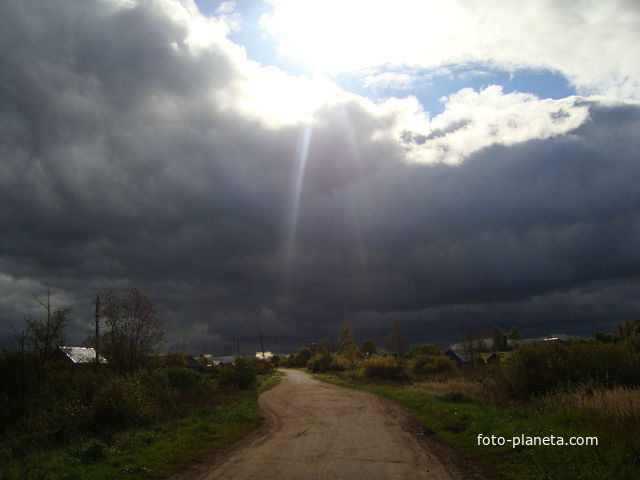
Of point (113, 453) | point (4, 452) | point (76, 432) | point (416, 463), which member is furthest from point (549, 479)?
point (4, 452)

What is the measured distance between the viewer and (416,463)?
10.2 m

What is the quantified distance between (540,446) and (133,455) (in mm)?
10430

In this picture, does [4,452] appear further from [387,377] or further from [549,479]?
[387,377]

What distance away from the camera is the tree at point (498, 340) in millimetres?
105981

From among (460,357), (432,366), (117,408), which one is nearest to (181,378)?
(117,408)

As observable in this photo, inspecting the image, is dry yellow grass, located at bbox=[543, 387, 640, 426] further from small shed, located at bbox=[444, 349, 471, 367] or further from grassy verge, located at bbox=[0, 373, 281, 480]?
small shed, located at bbox=[444, 349, 471, 367]

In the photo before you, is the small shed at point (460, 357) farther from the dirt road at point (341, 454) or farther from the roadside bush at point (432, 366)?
the dirt road at point (341, 454)

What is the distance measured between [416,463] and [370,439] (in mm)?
3398

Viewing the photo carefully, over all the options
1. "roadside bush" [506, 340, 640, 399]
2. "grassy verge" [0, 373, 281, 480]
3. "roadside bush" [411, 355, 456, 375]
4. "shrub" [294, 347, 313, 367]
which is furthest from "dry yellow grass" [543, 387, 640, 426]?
"shrub" [294, 347, 313, 367]

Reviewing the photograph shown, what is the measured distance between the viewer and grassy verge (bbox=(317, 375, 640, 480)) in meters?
8.18

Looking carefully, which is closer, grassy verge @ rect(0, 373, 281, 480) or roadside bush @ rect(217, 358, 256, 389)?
grassy verge @ rect(0, 373, 281, 480)

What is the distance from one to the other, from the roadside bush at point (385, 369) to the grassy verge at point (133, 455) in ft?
101

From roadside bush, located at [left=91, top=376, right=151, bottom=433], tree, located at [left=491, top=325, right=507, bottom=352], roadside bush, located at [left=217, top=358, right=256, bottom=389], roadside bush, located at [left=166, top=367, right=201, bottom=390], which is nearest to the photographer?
roadside bush, located at [left=91, top=376, right=151, bottom=433]

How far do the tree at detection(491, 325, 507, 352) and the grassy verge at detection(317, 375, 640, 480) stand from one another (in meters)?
98.0
